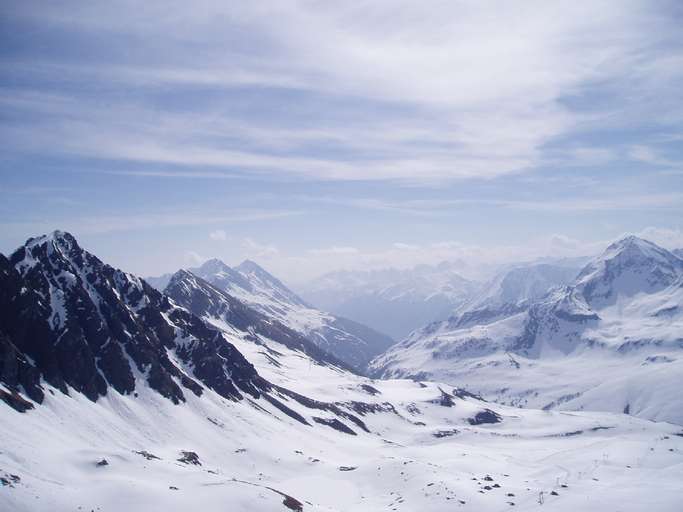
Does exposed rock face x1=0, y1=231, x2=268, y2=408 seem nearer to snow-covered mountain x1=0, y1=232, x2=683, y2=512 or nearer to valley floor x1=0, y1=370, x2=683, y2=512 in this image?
snow-covered mountain x1=0, y1=232, x2=683, y2=512

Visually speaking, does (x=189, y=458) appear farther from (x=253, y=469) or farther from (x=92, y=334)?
(x=92, y=334)

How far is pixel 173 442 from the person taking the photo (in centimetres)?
12431

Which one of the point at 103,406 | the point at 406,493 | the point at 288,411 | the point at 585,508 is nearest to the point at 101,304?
the point at 103,406

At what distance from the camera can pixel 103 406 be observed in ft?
407

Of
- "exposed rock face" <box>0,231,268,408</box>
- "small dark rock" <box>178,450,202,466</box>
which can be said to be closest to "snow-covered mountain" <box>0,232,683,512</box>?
"exposed rock face" <box>0,231,268,408</box>

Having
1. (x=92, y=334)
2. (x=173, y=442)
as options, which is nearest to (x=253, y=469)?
(x=173, y=442)

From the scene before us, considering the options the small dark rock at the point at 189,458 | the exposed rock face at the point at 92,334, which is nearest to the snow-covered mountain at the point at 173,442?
the exposed rock face at the point at 92,334

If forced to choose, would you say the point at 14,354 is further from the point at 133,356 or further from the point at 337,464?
the point at 337,464

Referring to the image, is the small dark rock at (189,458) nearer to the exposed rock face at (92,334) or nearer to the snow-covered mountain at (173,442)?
the snow-covered mountain at (173,442)

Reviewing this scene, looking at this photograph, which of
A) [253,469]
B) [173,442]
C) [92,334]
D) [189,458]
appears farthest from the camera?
[92,334]

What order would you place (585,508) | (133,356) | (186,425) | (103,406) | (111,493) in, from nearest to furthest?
(111,493), (585,508), (103,406), (186,425), (133,356)

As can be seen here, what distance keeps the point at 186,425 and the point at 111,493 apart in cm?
6176

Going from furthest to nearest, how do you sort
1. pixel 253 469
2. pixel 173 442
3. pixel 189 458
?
1. pixel 253 469
2. pixel 173 442
3. pixel 189 458

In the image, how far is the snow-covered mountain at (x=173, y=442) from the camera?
8150cm
